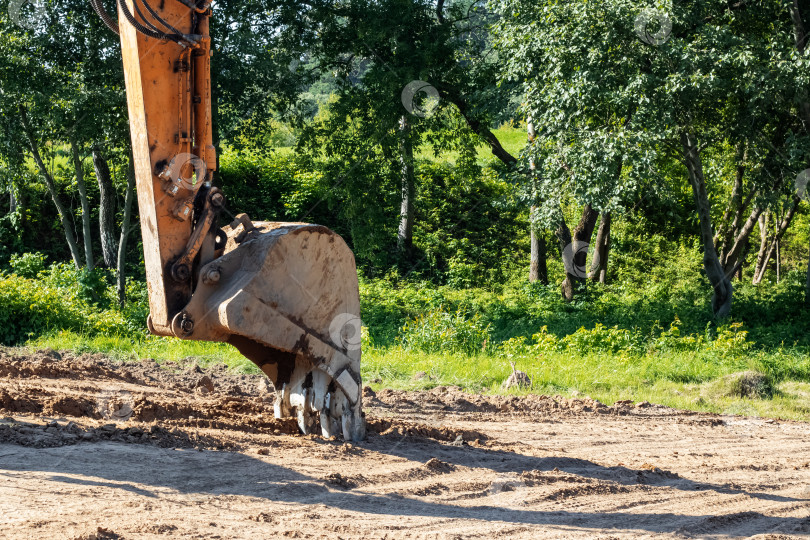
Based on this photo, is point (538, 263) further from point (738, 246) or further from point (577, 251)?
point (738, 246)

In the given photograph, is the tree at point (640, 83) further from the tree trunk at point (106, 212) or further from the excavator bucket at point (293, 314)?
the tree trunk at point (106, 212)

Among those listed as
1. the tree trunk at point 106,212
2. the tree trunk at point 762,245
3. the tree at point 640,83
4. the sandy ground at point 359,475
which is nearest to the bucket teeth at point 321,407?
the sandy ground at point 359,475

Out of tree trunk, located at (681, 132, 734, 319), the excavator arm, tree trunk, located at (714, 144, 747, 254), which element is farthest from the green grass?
tree trunk, located at (714, 144, 747, 254)

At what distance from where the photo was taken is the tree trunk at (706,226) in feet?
43.6

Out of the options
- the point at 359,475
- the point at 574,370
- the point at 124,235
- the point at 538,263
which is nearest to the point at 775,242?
the point at 538,263

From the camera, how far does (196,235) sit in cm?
492

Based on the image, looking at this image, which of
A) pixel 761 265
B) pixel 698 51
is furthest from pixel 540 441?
pixel 761 265

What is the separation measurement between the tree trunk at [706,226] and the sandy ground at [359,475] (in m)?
6.77

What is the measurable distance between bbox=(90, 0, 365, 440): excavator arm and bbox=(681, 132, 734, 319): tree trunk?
935cm

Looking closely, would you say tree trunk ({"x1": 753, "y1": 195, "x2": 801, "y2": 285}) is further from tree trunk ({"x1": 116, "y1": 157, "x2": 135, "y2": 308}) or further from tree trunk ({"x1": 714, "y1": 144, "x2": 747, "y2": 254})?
tree trunk ({"x1": 116, "y1": 157, "x2": 135, "y2": 308})

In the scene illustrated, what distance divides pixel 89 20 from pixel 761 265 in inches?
767

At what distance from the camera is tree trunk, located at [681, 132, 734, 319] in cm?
1329

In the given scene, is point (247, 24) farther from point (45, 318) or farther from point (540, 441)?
point (540, 441)

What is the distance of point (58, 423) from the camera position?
5.31 m
